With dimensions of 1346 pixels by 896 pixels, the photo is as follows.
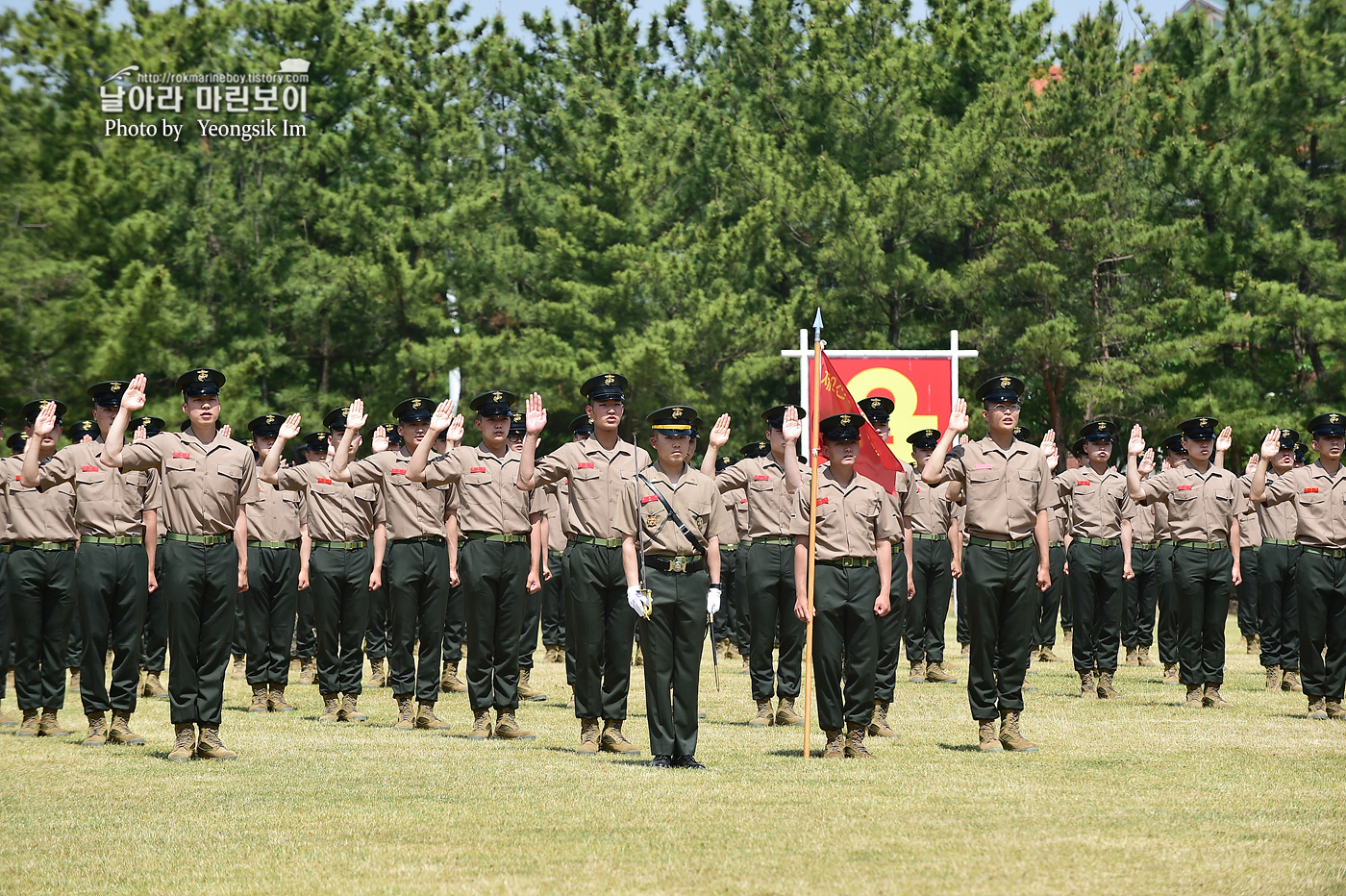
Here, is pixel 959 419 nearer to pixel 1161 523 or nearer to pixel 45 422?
pixel 1161 523

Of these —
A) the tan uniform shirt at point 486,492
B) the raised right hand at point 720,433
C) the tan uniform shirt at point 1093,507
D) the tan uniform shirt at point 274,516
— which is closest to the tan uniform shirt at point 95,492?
the tan uniform shirt at point 486,492

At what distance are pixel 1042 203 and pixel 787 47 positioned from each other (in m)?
10.5

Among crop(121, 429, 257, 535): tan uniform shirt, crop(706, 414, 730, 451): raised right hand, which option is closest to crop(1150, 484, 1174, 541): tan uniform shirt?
crop(706, 414, 730, 451): raised right hand

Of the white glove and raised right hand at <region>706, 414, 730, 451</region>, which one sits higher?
raised right hand at <region>706, 414, 730, 451</region>

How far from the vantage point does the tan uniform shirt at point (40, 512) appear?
39.7 ft

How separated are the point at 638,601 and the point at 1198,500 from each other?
6.23 metres

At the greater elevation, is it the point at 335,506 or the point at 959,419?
the point at 959,419

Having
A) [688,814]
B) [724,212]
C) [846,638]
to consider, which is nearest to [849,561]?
[846,638]

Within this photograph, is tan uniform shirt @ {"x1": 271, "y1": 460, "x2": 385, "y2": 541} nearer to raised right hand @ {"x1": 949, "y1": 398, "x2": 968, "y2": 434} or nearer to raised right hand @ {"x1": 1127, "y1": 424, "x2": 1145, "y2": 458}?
raised right hand @ {"x1": 949, "y1": 398, "x2": 968, "y2": 434}

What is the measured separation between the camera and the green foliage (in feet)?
101

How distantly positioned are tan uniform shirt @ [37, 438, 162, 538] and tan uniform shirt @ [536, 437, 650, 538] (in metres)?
3.19

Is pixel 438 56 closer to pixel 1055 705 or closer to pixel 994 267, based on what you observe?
pixel 994 267

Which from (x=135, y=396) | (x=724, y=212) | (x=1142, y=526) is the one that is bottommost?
(x=1142, y=526)

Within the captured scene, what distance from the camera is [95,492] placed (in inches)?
476
